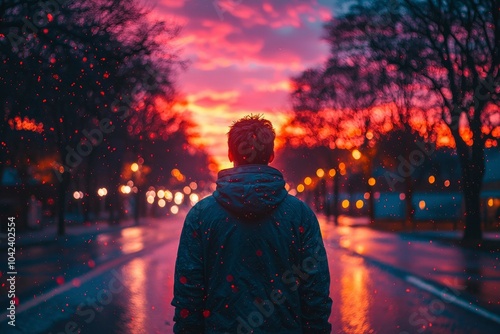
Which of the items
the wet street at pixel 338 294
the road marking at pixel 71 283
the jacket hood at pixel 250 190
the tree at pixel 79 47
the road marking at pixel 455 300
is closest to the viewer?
the jacket hood at pixel 250 190

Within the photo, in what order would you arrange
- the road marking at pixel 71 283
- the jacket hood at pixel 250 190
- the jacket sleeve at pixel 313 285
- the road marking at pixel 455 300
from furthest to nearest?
the road marking at pixel 71 283, the road marking at pixel 455 300, the jacket sleeve at pixel 313 285, the jacket hood at pixel 250 190

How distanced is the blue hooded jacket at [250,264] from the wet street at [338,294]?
534 centimetres

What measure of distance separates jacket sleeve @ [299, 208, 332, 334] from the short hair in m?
0.41

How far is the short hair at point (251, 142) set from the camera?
348 centimetres

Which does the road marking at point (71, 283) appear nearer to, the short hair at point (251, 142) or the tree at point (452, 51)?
the short hair at point (251, 142)

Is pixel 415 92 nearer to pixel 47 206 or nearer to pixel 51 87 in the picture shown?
pixel 51 87

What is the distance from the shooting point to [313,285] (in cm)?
344

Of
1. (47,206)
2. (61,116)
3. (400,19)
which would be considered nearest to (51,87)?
(400,19)

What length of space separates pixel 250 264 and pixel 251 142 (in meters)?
0.67

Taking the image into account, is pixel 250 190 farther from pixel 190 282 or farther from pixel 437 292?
pixel 437 292

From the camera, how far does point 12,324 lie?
884 centimetres

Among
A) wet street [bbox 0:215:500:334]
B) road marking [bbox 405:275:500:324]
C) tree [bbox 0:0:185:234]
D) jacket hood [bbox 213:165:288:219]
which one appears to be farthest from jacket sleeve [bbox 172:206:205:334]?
tree [bbox 0:0:185:234]

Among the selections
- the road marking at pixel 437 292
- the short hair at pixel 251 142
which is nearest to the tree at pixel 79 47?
the road marking at pixel 437 292

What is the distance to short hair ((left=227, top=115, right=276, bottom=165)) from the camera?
11.4ft
